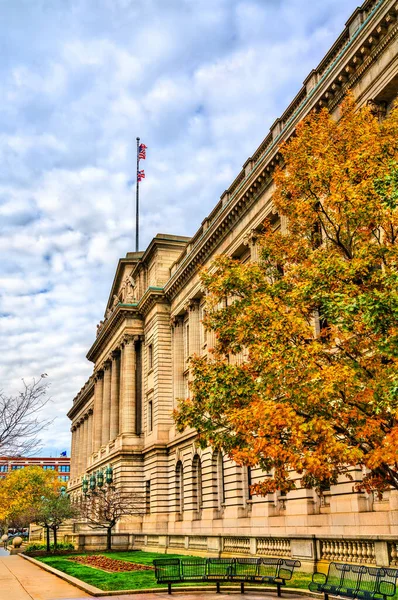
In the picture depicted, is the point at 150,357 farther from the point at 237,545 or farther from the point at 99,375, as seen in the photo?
the point at 237,545

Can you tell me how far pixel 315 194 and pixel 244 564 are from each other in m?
11.9

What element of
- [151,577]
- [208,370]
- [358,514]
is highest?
[208,370]

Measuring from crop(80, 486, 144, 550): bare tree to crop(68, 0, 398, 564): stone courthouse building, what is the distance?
2.88 feet

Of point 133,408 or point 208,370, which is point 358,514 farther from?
point 133,408

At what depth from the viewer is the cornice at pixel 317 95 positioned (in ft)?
83.5

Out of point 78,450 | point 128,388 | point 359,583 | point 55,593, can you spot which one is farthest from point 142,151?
point 359,583

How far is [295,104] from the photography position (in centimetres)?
3328

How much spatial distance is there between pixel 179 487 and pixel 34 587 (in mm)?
28470

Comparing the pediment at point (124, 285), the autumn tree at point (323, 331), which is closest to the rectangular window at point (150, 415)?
the pediment at point (124, 285)

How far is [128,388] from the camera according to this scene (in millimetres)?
60812

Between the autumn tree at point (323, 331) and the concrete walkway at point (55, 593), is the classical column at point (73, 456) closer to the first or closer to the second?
the concrete walkway at point (55, 593)

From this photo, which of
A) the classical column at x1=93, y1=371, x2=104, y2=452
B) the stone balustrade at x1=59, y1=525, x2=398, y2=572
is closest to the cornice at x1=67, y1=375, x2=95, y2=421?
the classical column at x1=93, y1=371, x2=104, y2=452

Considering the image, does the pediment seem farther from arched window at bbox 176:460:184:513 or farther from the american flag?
arched window at bbox 176:460:184:513

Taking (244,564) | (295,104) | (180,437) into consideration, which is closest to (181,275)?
(180,437)
